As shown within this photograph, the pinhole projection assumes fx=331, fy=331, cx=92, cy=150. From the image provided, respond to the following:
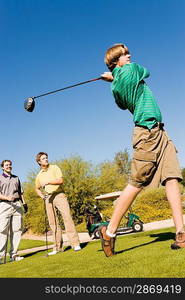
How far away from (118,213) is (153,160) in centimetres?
66

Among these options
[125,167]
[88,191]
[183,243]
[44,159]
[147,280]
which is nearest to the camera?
[147,280]

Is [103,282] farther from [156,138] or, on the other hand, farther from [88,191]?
[88,191]

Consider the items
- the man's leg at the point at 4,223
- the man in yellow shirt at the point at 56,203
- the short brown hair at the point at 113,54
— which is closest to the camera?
the short brown hair at the point at 113,54

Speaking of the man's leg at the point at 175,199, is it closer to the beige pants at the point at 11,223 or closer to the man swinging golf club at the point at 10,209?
the man swinging golf club at the point at 10,209

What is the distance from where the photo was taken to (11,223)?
22.8 ft

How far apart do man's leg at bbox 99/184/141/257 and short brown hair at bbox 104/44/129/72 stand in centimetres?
Result: 143

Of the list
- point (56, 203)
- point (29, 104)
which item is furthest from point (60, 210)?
point (29, 104)

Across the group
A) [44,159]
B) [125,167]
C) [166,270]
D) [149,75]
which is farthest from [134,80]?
[125,167]

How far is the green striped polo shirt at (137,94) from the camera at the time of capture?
Answer: 139 inches

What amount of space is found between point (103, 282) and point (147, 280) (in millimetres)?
325

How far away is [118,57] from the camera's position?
3.77 metres

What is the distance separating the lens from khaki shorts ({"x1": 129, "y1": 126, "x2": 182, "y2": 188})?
341 centimetres

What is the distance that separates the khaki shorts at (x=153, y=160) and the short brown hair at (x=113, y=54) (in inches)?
34.5

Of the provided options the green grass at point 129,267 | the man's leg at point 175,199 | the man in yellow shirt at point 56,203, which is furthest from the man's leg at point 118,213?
the man in yellow shirt at point 56,203
